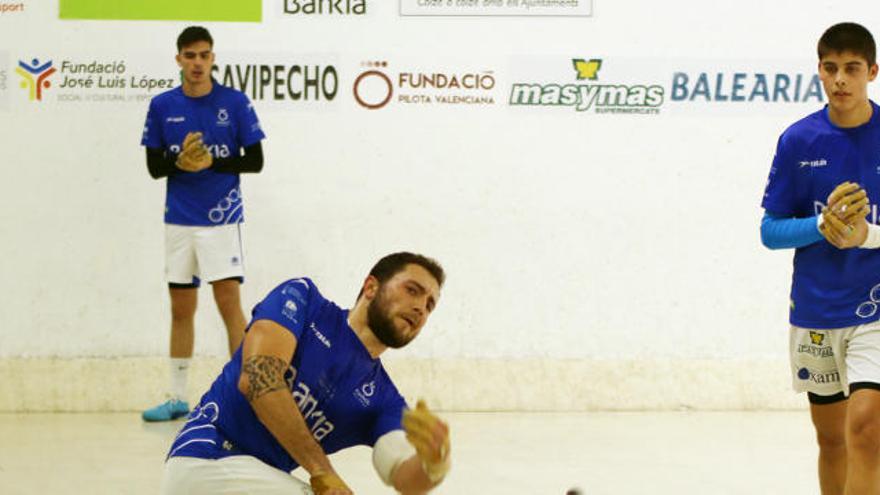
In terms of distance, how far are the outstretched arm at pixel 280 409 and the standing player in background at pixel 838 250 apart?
197 cm

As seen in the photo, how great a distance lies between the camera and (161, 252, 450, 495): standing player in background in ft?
13.6

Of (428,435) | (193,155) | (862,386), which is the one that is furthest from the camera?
(193,155)

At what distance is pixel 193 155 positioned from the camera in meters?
7.95

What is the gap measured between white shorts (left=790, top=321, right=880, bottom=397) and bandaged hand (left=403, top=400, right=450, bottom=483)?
1.89 meters

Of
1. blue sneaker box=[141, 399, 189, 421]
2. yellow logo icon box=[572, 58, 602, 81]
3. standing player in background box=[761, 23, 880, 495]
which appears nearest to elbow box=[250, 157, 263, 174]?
blue sneaker box=[141, 399, 189, 421]

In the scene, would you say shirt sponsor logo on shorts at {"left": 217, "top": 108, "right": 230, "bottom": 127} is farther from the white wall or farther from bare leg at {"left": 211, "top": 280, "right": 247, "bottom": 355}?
bare leg at {"left": 211, "top": 280, "right": 247, "bottom": 355}

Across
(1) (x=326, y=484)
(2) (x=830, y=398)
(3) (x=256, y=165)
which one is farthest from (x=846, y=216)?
(3) (x=256, y=165)

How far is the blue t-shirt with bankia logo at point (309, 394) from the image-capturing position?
4.25m

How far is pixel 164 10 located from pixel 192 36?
25.8 inches

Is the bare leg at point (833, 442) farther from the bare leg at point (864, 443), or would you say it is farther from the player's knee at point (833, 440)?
the bare leg at point (864, 443)

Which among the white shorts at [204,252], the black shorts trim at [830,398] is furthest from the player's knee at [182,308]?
the black shorts trim at [830,398]

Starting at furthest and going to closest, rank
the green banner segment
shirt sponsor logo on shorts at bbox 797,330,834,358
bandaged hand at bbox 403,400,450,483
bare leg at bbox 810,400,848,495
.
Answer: the green banner segment, bare leg at bbox 810,400,848,495, shirt sponsor logo on shorts at bbox 797,330,834,358, bandaged hand at bbox 403,400,450,483

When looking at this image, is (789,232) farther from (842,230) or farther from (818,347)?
(818,347)

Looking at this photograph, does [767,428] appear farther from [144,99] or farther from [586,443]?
[144,99]
